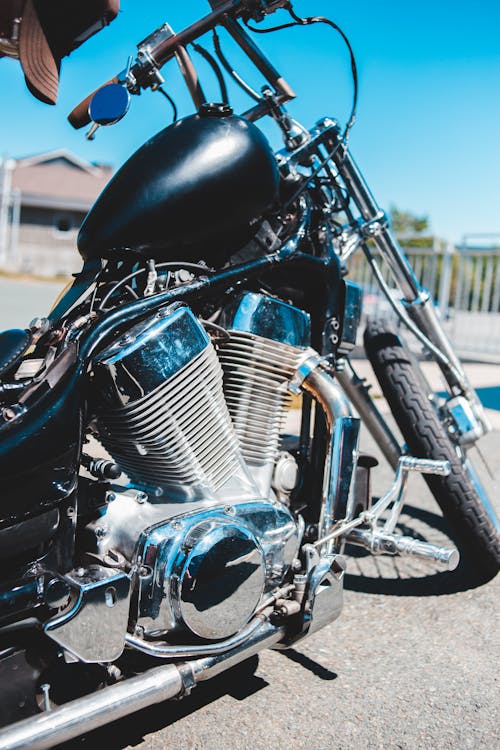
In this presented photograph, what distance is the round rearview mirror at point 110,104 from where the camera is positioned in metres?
1.91

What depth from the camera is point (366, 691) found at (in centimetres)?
220

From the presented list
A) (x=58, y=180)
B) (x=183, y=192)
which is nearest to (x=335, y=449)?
(x=183, y=192)

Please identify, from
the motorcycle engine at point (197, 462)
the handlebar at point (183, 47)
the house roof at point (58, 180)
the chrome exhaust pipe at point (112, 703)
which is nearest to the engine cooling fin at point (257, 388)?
the motorcycle engine at point (197, 462)

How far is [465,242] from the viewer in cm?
1131

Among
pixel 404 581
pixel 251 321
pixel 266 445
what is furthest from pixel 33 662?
pixel 404 581

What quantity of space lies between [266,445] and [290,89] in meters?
1.22

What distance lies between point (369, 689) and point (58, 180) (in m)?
34.8

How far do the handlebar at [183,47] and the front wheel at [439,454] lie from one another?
116 cm

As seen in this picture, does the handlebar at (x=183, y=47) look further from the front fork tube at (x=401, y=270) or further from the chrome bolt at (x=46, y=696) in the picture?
the chrome bolt at (x=46, y=696)

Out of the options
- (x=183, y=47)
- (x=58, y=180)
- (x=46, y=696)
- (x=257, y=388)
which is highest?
(x=58, y=180)

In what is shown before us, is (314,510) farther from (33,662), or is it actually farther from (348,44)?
(348,44)

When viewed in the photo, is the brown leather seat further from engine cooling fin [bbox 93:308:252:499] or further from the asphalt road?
the asphalt road

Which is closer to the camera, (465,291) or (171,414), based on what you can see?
(171,414)

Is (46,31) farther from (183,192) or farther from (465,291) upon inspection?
(465,291)
